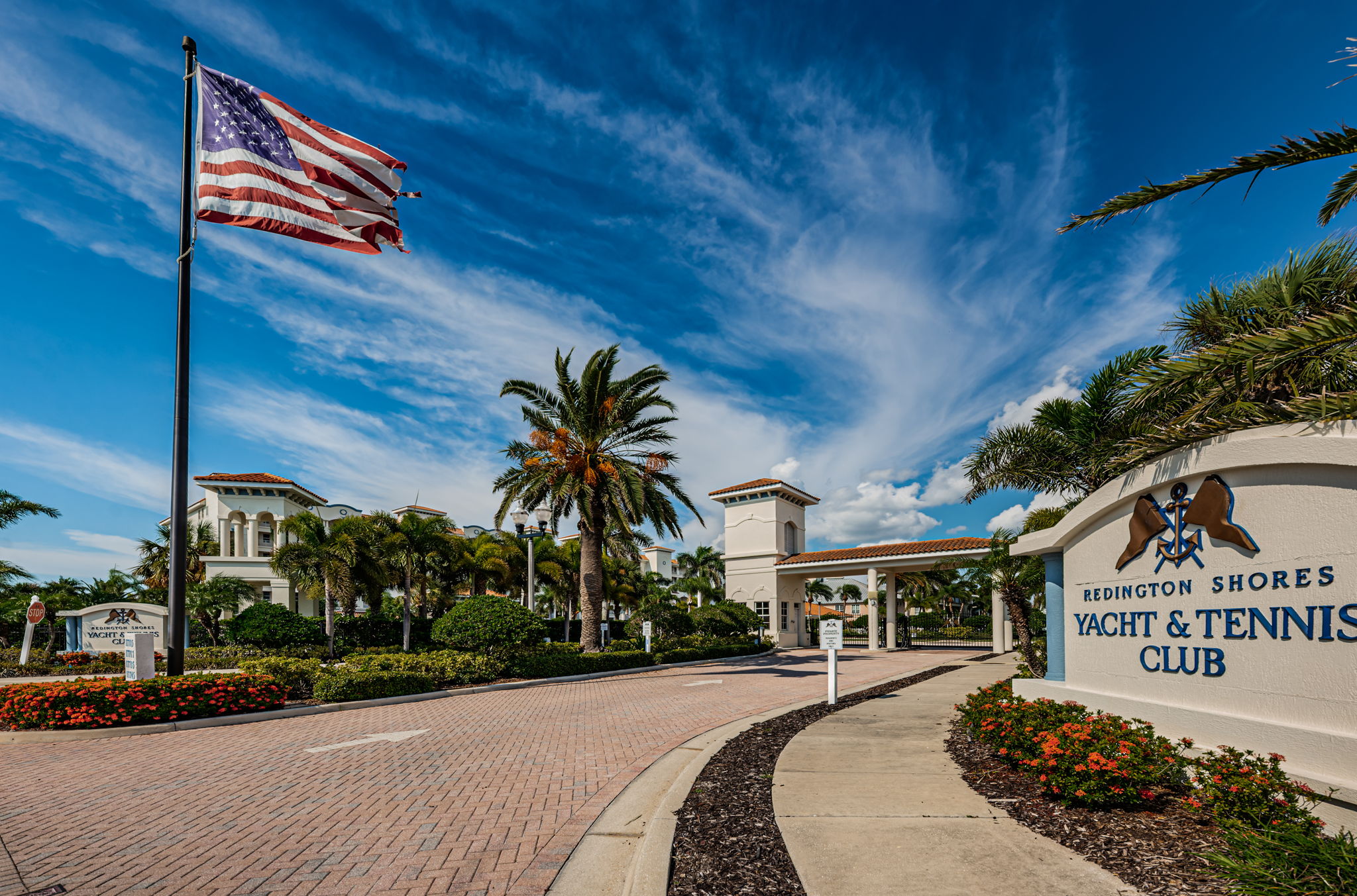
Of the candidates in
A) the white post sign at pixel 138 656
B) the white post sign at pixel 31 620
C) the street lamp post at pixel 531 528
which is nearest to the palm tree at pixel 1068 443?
the street lamp post at pixel 531 528

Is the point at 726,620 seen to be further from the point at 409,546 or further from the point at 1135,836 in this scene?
the point at 1135,836

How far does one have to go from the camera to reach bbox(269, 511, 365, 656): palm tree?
86.6 feet

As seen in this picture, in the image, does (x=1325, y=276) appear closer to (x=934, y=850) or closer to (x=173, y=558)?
(x=934, y=850)

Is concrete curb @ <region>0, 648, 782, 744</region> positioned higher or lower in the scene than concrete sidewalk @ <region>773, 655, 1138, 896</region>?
lower

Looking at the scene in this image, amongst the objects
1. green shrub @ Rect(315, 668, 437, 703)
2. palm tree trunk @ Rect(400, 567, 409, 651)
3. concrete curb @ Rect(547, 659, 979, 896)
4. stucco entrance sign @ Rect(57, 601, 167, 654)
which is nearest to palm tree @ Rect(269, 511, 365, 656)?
palm tree trunk @ Rect(400, 567, 409, 651)

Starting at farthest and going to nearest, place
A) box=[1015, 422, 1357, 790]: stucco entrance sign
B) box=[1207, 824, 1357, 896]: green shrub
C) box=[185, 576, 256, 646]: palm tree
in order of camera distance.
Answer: box=[185, 576, 256, 646]: palm tree
box=[1015, 422, 1357, 790]: stucco entrance sign
box=[1207, 824, 1357, 896]: green shrub

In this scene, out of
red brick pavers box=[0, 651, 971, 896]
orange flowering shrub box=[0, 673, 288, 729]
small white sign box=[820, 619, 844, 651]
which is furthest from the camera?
small white sign box=[820, 619, 844, 651]

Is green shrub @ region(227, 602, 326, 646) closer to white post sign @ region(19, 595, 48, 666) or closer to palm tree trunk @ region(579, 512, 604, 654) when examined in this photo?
white post sign @ region(19, 595, 48, 666)

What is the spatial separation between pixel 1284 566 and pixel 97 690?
15.5 meters

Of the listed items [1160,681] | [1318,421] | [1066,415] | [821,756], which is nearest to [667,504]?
[1066,415]

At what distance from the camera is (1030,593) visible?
57.0ft

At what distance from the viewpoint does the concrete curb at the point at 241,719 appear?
1023cm

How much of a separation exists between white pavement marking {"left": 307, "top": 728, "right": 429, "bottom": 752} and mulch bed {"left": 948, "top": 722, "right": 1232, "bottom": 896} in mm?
7861

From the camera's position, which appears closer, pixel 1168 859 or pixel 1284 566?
pixel 1168 859
